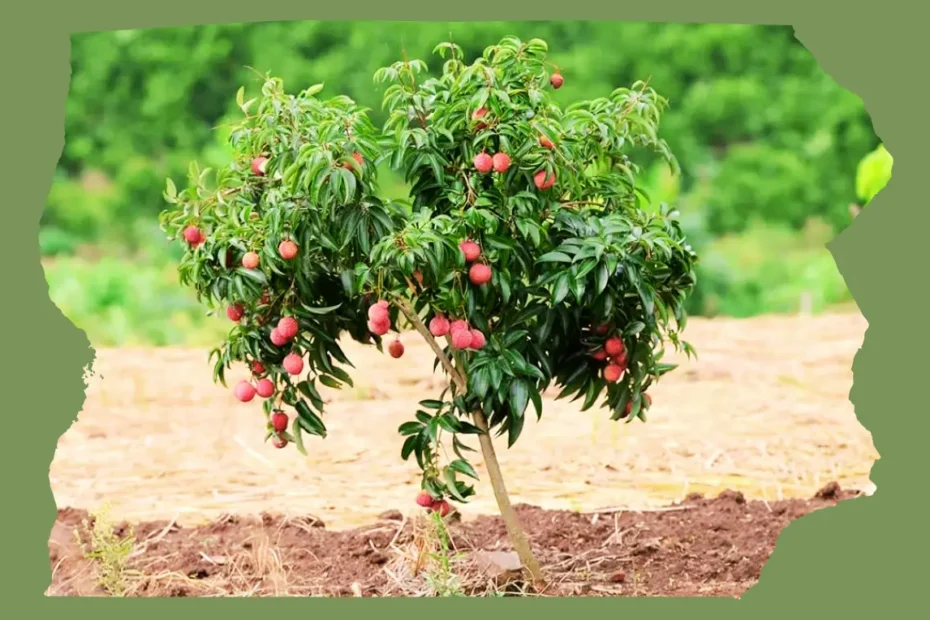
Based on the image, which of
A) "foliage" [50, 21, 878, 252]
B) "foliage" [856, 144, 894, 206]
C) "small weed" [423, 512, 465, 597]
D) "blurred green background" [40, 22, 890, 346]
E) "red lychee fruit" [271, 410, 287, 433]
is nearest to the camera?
"red lychee fruit" [271, 410, 287, 433]

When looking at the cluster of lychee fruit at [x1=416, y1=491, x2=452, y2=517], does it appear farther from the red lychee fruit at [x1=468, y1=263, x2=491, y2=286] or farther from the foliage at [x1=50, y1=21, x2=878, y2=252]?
the foliage at [x1=50, y1=21, x2=878, y2=252]

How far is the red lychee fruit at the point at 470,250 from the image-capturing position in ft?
14.8

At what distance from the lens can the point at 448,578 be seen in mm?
5207

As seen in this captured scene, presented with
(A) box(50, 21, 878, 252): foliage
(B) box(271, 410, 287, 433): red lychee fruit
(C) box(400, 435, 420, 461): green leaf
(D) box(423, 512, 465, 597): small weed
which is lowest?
Result: (D) box(423, 512, 465, 597): small weed

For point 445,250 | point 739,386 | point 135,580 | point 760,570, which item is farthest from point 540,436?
point 445,250

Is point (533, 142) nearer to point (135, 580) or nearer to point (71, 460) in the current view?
point (135, 580)

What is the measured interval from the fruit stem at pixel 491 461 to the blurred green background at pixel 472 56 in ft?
10.9

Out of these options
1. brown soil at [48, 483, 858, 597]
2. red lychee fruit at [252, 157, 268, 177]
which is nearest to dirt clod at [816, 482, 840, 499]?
brown soil at [48, 483, 858, 597]

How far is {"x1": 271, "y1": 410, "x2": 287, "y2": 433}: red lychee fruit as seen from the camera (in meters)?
4.96

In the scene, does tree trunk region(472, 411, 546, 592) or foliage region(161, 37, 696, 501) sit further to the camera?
tree trunk region(472, 411, 546, 592)

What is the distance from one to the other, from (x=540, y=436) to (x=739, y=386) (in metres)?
1.21

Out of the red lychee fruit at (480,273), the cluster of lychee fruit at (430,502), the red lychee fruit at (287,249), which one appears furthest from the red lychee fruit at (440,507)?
the red lychee fruit at (287,249)

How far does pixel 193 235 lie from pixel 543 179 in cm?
120

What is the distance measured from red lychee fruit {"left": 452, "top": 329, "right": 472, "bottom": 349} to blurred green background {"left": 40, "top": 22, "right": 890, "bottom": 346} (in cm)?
362
